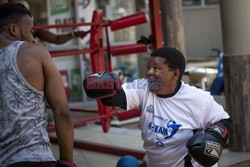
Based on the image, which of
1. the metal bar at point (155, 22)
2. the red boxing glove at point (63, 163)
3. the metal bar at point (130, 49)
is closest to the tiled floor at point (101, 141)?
the metal bar at point (130, 49)

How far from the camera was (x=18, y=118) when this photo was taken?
7.45 ft

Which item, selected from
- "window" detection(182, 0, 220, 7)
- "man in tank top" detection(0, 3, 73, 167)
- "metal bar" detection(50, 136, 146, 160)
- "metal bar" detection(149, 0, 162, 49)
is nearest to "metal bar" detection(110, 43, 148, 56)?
"metal bar" detection(149, 0, 162, 49)

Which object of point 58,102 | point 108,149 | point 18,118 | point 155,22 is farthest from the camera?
point 108,149

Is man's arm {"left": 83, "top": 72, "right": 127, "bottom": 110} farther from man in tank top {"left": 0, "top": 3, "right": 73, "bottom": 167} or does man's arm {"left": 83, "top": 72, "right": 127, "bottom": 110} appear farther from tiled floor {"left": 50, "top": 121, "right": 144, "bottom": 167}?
tiled floor {"left": 50, "top": 121, "right": 144, "bottom": 167}

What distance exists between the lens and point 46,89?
7.76ft

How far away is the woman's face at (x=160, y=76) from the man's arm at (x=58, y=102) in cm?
68

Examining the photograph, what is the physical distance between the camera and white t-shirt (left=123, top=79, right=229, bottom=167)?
9.45 feet

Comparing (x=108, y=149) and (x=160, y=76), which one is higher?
(x=160, y=76)

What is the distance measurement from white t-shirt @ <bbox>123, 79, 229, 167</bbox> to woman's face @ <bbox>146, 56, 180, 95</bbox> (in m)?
0.06

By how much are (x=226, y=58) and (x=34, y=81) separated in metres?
3.33

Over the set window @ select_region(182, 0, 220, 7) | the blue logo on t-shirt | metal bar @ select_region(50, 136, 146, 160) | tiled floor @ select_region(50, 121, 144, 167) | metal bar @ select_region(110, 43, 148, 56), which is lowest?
tiled floor @ select_region(50, 121, 144, 167)

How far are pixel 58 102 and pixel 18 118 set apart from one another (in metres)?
A: 0.21

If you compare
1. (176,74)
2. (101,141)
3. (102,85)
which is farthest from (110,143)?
(102,85)

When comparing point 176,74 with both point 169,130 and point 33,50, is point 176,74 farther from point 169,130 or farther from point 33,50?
point 33,50
